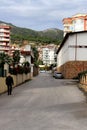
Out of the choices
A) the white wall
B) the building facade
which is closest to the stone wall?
the building facade

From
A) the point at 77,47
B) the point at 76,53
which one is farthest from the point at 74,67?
the point at 77,47

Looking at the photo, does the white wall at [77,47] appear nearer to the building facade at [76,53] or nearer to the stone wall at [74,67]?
the building facade at [76,53]

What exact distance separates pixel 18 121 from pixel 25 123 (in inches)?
26.7

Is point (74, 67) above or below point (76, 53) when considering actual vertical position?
below

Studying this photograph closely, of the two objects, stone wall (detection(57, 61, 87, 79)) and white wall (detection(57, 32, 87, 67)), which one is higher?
white wall (detection(57, 32, 87, 67))

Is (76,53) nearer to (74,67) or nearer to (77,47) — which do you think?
(77,47)

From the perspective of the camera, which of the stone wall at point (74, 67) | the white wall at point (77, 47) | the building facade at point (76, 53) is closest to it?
the stone wall at point (74, 67)

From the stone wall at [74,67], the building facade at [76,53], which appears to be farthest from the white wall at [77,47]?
the stone wall at [74,67]

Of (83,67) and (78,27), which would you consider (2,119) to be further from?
(78,27)

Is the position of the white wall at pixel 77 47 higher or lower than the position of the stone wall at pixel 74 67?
higher

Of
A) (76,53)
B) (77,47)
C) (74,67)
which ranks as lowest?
(74,67)

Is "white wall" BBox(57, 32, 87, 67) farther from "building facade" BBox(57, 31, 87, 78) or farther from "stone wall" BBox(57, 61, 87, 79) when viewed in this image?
"stone wall" BBox(57, 61, 87, 79)

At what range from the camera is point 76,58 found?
83.2 metres

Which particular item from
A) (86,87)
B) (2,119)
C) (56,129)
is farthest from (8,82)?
(56,129)
